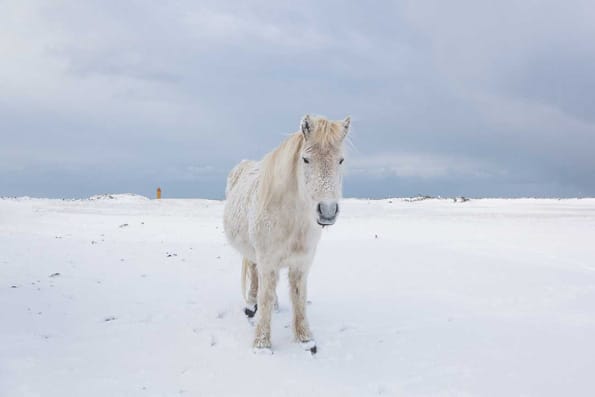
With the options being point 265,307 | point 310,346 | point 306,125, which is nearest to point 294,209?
point 306,125

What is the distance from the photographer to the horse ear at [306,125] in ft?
14.3

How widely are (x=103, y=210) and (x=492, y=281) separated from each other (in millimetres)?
17596

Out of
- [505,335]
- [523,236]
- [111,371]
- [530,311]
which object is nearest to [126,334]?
[111,371]

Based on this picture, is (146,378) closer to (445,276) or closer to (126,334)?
(126,334)

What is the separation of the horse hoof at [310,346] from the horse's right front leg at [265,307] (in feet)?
1.31

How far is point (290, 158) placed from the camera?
15.8 ft

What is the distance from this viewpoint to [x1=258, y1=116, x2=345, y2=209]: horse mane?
14.1 feet

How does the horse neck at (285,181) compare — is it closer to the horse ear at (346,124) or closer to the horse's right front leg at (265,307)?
the horse ear at (346,124)

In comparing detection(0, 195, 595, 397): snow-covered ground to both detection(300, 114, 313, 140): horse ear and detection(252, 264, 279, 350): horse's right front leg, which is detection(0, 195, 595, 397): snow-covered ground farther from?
detection(300, 114, 313, 140): horse ear

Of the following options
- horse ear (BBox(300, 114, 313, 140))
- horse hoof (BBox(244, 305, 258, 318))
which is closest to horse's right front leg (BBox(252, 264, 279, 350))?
horse hoof (BBox(244, 305, 258, 318))

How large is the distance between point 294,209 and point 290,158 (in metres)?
0.56

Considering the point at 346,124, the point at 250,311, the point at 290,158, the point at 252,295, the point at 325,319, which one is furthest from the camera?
the point at 252,295

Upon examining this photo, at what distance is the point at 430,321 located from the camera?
5.73 m

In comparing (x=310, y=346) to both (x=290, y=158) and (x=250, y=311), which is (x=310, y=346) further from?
Answer: (x=290, y=158)
